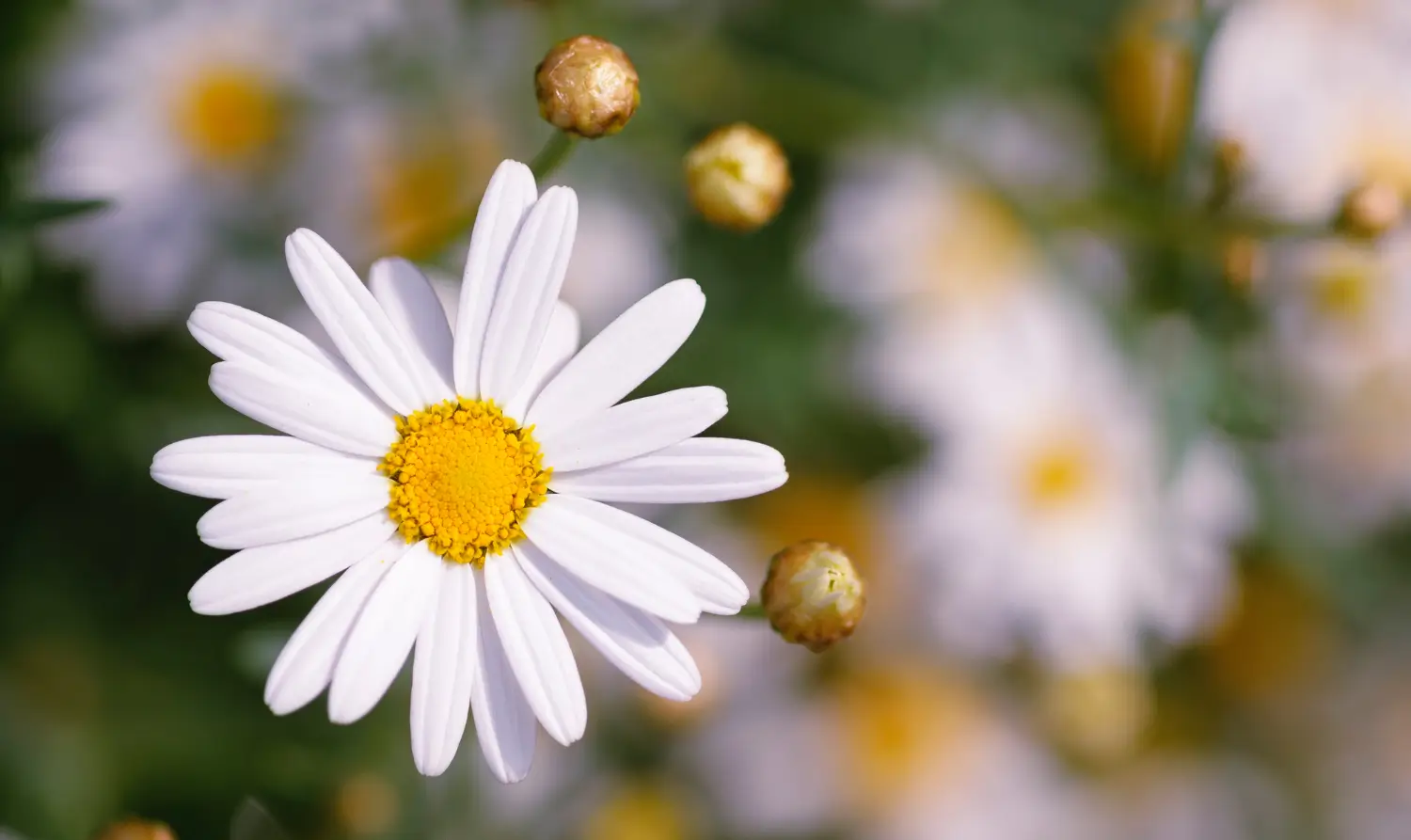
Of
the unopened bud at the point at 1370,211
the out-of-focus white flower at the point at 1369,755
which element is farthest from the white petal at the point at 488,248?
the out-of-focus white flower at the point at 1369,755

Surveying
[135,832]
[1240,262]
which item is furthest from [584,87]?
[1240,262]

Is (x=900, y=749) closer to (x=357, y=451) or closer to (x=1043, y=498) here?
(x=1043, y=498)

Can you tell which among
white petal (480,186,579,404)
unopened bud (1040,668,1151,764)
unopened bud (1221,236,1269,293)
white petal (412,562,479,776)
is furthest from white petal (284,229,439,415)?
unopened bud (1040,668,1151,764)

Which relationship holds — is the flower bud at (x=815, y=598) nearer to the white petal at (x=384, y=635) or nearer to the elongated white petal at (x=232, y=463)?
the white petal at (x=384, y=635)

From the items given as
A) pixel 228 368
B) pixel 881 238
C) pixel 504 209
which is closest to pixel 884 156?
pixel 881 238

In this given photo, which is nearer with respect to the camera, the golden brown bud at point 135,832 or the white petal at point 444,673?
the white petal at point 444,673

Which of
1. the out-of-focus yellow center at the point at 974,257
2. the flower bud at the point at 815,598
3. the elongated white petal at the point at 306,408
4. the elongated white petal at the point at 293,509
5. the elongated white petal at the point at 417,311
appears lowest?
the flower bud at the point at 815,598

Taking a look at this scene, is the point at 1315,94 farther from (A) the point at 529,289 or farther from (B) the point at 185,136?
(B) the point at 185,136
